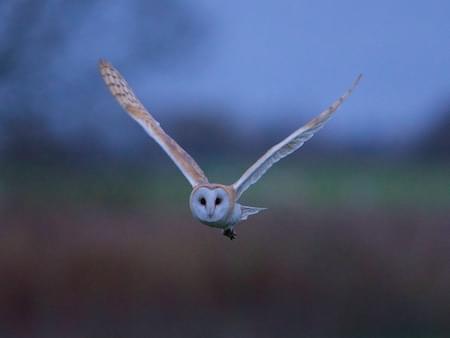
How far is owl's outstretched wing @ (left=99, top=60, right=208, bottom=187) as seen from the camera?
591 centimetres

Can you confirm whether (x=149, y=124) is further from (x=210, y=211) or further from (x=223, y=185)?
(x=210, y=211)

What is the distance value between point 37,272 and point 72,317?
20.3 inches

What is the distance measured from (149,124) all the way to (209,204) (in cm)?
61

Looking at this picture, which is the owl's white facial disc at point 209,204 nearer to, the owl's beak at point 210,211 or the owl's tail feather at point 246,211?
the owl's beak at point 210,211

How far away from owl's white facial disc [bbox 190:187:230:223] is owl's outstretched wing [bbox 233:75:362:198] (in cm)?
16

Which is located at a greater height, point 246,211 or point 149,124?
point 149,124

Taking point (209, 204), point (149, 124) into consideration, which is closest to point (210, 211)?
point (209, 204)

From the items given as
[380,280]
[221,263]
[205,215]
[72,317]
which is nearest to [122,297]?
[72,317]

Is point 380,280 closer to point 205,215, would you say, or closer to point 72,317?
point 72,317

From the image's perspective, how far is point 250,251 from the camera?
31.6 feet

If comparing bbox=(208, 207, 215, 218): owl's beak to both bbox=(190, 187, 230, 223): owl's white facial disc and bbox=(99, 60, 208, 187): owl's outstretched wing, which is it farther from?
bbox=(99, 60, 208, 187): owl's outstretched wing

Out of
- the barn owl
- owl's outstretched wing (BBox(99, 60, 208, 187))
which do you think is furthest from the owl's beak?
owl's outstretched wing (BBox(99, 60, 208, 187))

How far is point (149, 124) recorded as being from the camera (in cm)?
618

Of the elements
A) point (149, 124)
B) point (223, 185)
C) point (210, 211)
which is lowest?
point (210, 211)
